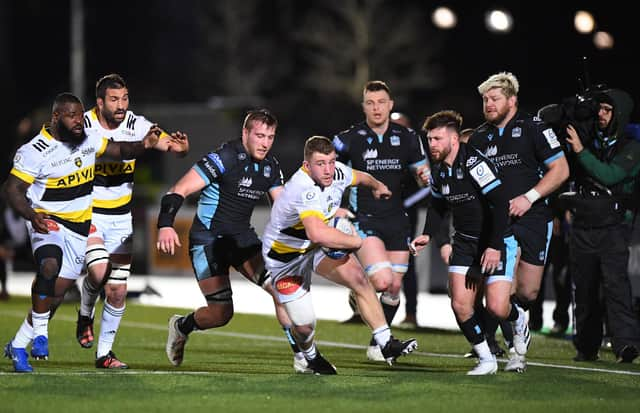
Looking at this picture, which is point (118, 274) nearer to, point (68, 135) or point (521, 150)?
point (68, 135)

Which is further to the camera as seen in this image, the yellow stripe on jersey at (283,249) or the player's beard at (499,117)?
the player's beard at (499,117)

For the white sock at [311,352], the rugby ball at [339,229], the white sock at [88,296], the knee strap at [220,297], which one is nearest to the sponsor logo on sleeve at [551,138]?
the rugby ball at [339,229]

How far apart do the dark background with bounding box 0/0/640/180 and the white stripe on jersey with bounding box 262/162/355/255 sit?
52.3 ft

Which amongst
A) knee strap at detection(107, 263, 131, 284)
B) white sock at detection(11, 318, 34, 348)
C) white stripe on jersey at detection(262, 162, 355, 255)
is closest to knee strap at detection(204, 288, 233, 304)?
white stripe on jersey at detection(262, 162, 355, 255)

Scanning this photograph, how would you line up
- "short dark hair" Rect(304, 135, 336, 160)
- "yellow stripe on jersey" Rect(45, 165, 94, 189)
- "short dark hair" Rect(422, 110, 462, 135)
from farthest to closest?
1. "yellow stripe on jersey" Rect(45, 165, 94, 189)
2. "short dark hair" Rect(422, 110, 462, 135)
3. "short dark hair" Rect(304, 135, 336, 160)

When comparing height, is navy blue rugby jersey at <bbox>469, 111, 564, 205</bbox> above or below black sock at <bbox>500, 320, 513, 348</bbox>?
above

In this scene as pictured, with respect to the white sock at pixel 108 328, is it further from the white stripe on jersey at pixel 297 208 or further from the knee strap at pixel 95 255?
the white stripe on jersey at pixel 297 208

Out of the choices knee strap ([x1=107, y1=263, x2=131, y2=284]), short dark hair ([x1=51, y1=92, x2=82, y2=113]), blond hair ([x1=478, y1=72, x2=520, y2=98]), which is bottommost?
knee strap ([x1=107, y1=263, x2=131, y2=284])

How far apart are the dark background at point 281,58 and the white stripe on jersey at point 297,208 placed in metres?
15.9

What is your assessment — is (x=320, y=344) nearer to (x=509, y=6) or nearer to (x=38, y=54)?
(x=509, y=6)

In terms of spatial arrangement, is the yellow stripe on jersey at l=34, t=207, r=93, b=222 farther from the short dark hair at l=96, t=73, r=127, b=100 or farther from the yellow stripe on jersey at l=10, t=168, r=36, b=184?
the short dark hair at l=96, t=73, r=127, b=100

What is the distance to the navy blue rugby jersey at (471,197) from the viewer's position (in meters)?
9.98

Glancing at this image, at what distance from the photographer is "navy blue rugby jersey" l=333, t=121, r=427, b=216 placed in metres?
12.1

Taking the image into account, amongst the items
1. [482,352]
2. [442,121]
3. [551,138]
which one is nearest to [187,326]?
[482,352]
